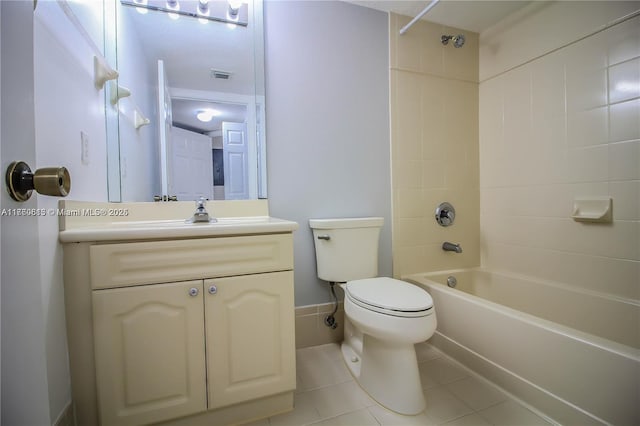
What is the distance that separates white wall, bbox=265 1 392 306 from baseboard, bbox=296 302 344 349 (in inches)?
2.2

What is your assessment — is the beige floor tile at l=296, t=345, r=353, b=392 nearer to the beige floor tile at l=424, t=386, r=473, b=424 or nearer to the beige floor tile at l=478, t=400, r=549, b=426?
the beige floor tile at l=424, t=386, r=473, b=424

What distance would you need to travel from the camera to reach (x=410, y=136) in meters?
1.80

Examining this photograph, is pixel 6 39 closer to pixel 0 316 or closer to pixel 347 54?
pixel 0 316

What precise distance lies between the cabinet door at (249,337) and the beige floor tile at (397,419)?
0.36 meters

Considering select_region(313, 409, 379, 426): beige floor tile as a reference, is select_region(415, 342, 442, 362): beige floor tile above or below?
above

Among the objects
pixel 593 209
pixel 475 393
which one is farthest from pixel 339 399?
pixel 593 209

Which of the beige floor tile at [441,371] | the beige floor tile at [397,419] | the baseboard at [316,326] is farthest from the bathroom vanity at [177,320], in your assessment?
the beige floor tile at [441,371]

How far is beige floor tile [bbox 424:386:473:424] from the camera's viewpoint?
A: 1.11 meters

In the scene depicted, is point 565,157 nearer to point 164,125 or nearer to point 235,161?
point 235,161

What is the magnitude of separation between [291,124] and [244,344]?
112 centimetres

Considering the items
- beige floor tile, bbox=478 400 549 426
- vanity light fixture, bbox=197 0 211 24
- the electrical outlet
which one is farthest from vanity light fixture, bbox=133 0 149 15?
beige floor tile, bbox=478 400 549 426

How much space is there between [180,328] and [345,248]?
0.85 meters

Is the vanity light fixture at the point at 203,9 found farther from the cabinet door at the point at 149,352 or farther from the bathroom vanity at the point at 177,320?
the cabinet door at the point at 149,352

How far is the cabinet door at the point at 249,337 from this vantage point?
994 mm
